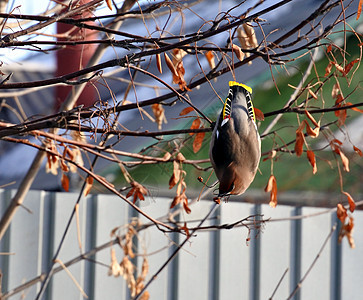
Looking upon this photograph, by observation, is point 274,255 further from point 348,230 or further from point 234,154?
point 234,154

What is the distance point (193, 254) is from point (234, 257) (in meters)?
0.42

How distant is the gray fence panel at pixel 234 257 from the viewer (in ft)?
7.99

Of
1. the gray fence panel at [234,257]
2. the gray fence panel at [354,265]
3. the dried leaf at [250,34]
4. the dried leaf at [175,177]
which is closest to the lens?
the dried leaf at [250,34]

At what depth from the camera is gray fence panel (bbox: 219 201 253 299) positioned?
7.99 feet

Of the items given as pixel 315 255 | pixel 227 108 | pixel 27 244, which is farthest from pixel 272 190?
pixel 315 255

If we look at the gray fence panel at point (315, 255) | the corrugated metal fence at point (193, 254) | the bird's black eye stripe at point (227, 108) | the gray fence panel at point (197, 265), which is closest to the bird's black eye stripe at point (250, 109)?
the bird's black eye stripe at point (227, 108)

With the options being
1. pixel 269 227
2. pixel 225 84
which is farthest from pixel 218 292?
pixel 225 84

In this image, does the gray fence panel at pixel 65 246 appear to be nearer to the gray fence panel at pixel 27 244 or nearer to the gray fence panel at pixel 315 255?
the gray fence panel at pixel 27 244

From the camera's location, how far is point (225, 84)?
5.26 feet

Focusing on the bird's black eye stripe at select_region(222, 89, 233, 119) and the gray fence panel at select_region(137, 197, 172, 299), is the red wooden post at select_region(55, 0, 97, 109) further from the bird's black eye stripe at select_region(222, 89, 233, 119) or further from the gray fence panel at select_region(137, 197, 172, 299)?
the bird's black eye stripe at select_region(222, 89, 233, 119)

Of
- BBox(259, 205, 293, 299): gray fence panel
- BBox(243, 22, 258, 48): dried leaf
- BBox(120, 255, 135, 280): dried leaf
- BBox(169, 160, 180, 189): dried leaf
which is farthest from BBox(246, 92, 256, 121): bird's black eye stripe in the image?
BBox(259, 205, 293, 299): gray fence panel

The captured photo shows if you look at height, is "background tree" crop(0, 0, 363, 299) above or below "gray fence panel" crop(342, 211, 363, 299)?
above

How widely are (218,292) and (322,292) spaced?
559 mm

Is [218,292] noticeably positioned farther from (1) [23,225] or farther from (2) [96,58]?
(2) [96,58]
